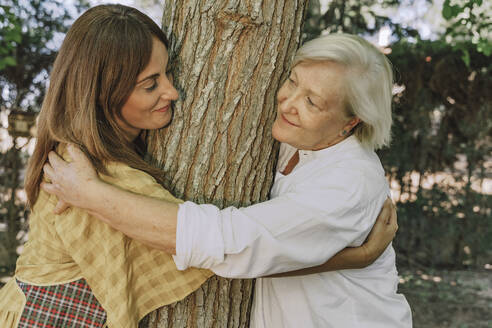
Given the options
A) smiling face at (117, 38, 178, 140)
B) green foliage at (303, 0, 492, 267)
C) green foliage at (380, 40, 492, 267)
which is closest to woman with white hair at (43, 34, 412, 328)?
smiling face at (117, 38, 178, 140)

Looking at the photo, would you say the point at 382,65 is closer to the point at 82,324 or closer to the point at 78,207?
the point at 78,207

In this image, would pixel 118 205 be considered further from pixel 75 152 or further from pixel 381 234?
pixel 381 234

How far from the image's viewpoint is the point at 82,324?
163cm

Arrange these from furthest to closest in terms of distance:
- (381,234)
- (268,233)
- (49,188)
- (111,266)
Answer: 1. (381,234)
2. (49,188)
3. (111,266)
4. (268,233)

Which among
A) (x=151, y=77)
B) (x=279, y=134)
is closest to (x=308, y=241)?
(x=279, y=134)

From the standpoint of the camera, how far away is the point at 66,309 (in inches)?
64.3

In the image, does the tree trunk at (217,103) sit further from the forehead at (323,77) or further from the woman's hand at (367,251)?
the woman's hand at (367,251)

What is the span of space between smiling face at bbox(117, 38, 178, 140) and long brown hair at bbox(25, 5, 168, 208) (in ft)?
0.08

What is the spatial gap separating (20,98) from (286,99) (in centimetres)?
465

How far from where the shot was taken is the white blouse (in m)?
1.41

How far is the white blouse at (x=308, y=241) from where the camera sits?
1414 mm

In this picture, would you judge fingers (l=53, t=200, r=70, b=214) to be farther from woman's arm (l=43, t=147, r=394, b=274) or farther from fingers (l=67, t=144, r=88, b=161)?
fingers (l=67, t=144, r=88, b=161)

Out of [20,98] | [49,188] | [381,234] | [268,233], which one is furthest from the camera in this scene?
[20,98]

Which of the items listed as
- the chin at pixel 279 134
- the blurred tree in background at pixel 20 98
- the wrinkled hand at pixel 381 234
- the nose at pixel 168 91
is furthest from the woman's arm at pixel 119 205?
the blurred tree in background at pixel 20 98
